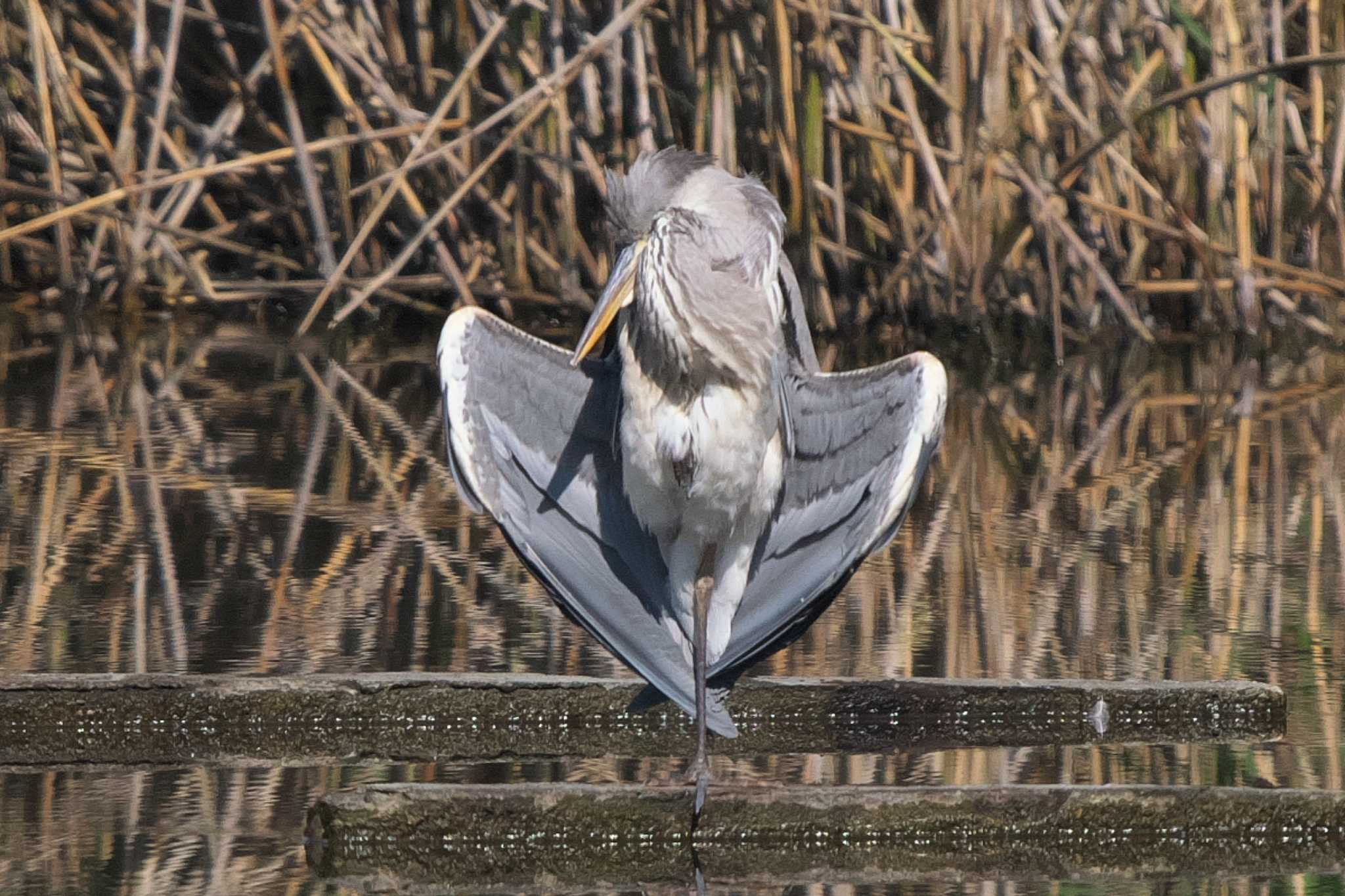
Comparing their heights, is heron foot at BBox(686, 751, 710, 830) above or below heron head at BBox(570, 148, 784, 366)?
below

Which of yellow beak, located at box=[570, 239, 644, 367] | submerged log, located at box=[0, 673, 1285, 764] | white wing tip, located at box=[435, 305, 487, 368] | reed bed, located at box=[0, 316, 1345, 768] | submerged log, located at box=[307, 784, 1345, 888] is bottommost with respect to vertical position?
submerged log, located at box=[307, 784, 1345, 888]

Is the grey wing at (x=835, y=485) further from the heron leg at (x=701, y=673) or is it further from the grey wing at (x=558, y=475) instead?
the grey wing at (x=558, y=475)

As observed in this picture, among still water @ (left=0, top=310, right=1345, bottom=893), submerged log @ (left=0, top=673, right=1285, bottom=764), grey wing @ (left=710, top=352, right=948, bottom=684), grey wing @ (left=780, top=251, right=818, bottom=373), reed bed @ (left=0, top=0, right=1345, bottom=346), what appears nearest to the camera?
still water @ (left=0, top=310, right=1345, bottom=893)

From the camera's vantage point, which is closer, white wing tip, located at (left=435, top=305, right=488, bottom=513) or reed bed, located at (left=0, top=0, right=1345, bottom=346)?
white wing tip, located at (left=435, top=305, right=488, bottom=513)

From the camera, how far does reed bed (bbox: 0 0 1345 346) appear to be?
8828mm

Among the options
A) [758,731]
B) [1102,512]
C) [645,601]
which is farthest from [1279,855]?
[1102,512]

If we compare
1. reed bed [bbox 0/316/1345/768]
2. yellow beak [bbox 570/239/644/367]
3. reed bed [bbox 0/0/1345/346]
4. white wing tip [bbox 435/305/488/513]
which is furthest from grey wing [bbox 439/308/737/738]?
reed bed [bbox 0/0/1345/346]

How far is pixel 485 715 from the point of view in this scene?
4176mm

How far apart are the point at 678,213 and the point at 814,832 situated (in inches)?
53.8

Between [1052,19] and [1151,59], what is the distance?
551 mm

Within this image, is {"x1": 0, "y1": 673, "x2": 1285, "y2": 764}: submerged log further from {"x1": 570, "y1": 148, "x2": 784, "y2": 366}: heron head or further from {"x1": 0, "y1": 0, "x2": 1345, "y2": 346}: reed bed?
{"x1": 0, "y1": 0, "x2": 1345, "y2": 346}: reed bed

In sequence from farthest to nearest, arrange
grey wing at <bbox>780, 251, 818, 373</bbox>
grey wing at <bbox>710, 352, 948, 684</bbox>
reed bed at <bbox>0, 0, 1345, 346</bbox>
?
reed bed at <bbox>0, 0, 1345, 346</bbox>
grey wing at <bbox>780, 251, 818, 373</bbox>
grey wing at <bbox>710, 352, 948, 684</bbox>

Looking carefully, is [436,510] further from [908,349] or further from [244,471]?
[908,349]

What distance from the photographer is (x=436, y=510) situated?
6.69 metres
